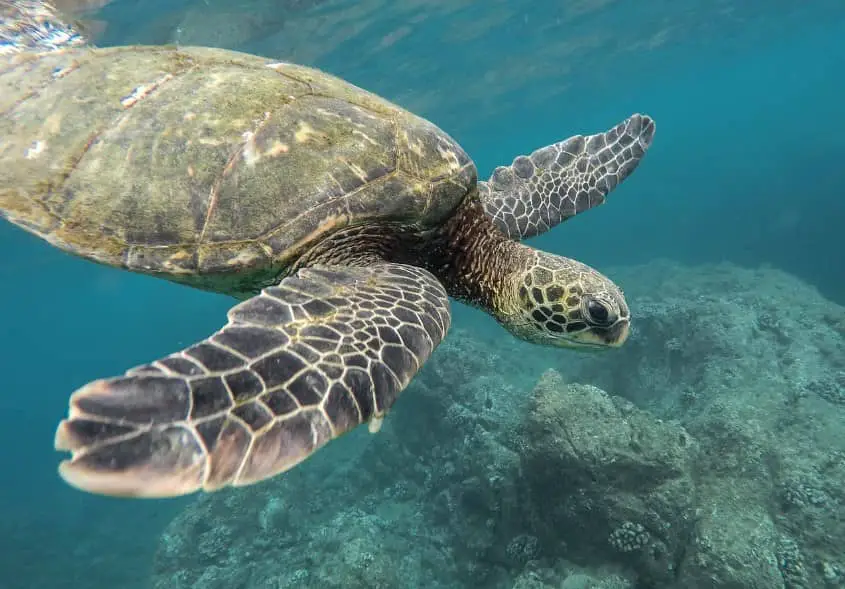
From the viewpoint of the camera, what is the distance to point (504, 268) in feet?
12.3

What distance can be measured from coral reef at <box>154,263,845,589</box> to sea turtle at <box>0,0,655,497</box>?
3.20 meters

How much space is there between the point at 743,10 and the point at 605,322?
1279 inches

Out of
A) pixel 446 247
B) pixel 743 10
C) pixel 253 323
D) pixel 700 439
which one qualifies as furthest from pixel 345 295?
pixel 743 10

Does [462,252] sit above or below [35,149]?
above

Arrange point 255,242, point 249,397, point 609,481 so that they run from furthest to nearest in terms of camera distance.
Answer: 1. point 609,481
2. point 255,242
3. point 249,397

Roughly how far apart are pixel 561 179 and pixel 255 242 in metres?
3.35

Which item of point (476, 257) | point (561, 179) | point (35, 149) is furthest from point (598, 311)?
point (35, 149)

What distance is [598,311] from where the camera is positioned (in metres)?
3.18

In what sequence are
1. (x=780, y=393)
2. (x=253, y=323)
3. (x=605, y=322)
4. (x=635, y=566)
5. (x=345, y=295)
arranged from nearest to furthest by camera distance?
(x=253, y=323), (x=345, y=295), (x=605, y=322), (x=635, y=566), (x=780, y=393)

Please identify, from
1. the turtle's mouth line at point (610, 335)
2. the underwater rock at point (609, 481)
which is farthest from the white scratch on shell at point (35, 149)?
the underwater rock at point (609, 481)

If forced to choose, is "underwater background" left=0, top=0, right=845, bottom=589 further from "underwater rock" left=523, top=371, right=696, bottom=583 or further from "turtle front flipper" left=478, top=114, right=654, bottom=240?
"turtle front flipper" left=478, top=114, right=654, bottom=240

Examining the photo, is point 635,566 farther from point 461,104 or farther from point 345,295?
point 461,104

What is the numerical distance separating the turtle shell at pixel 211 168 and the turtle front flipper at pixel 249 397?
2.42 ft

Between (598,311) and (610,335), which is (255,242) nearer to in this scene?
(598,311)
